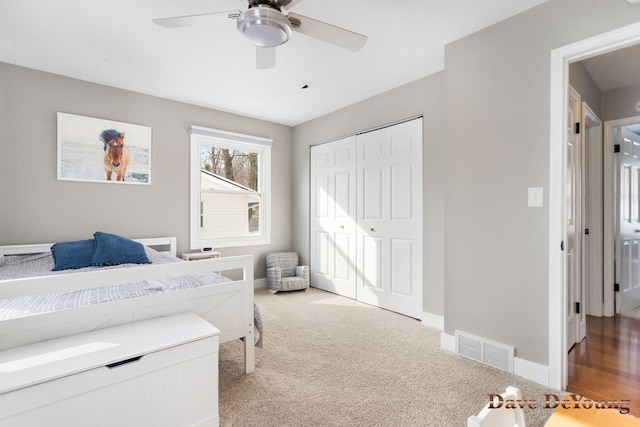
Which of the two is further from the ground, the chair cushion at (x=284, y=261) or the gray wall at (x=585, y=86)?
the gray wall at (x=585, y=86)

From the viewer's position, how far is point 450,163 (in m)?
2.56

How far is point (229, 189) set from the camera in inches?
174

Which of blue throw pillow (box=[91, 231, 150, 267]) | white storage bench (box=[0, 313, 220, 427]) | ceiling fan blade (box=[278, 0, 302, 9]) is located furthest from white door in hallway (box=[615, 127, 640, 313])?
blue throw pillow (box=[91, 231, 150, 267])

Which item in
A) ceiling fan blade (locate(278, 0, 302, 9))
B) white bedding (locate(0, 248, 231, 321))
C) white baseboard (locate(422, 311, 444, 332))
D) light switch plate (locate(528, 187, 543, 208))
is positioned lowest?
white baseboard (locate(422, 311, 444, 332))

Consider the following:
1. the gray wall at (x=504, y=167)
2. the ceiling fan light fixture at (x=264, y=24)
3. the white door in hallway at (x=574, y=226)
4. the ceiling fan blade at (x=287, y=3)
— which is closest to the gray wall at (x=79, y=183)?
the ceiling fan light fixture at (x=264, y=24)

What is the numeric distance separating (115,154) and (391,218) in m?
3.13

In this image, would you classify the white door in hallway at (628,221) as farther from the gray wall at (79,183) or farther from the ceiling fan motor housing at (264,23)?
the gray wall at (79,183)

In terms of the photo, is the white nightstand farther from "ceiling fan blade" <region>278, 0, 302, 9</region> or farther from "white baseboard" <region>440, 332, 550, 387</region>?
"white baseboard" <region>440, 332, 550, 387</region>

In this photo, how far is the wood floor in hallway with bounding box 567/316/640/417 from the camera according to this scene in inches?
76.7

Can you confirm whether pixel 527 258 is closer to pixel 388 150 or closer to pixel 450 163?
pixel 450 163

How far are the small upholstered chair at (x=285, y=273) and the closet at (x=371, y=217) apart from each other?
25 centimetres

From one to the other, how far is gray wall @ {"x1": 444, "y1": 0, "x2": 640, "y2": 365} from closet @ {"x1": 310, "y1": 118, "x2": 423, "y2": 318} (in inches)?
29.0

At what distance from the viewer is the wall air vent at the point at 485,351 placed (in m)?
2.19

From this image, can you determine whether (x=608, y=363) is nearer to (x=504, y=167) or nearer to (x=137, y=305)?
(x=504, y=167)
